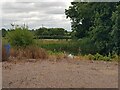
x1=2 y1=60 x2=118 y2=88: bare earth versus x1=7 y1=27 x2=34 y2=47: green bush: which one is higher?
x1=7 y1=27 x2=34 y2=47: green bush

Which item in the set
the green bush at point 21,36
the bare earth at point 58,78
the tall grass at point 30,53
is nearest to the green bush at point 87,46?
the green bush at point 21,36

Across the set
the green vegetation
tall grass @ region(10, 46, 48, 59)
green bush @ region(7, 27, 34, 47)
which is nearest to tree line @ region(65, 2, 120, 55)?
the green vegetation

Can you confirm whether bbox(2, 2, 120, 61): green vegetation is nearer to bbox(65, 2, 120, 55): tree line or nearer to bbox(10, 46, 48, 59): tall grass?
bbox(65, 2, 120, 55): tree line

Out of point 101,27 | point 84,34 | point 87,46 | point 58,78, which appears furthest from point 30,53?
point 84,34

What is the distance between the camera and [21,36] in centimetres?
1436

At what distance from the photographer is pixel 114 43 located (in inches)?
906

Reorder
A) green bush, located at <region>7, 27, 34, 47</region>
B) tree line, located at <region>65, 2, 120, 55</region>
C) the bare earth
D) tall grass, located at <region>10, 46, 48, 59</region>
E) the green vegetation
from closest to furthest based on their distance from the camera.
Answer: the bare earth, tall grass, located at <region>10, 46, 48, 59</region>, green bush, located at <region>7, 27, 34, 47</region>, the green vegetation, tree line, located at <region>65, 2, 120, 55</region>

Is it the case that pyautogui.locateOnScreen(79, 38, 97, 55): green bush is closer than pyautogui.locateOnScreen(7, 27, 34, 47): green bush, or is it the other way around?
pyautogui.locateOnScreen(7, 27, 34, 47): green bush

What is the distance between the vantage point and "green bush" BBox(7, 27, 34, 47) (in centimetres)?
1422

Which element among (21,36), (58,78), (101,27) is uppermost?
(101,27)

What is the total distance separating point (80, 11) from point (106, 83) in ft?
74.1

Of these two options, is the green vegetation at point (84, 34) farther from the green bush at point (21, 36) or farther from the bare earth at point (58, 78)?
the bare earth at point (58, 78)

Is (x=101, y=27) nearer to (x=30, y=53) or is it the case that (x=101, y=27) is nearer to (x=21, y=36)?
(x=21, y=36)

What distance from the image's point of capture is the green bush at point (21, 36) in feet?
46.6
